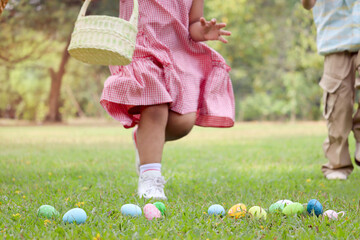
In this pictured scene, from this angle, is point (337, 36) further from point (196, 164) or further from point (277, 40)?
point (277, 40)

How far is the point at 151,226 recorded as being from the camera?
1.77 meters

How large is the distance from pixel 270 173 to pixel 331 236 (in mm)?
2063

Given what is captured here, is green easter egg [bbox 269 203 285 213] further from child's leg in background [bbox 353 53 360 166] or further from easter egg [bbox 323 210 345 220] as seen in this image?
child's leg in background [bbox 353 53 360 166]

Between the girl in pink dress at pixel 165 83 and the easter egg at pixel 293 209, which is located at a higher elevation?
the girl in pink dress at pixel 165 83

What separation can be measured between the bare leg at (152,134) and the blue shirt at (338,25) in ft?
4.96

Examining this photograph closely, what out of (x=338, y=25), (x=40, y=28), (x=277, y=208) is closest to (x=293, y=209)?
(x=277, y=208)

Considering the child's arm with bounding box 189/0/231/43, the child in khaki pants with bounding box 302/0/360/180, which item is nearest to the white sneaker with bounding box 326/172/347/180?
the child in khaki pants with bounding box 302/0/360/180

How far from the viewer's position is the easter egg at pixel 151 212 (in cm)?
190

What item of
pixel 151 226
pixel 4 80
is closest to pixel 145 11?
pixel 151 226

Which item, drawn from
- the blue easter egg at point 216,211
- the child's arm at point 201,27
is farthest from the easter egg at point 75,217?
the child's arm at point 201,27

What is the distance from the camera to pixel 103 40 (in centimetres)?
207

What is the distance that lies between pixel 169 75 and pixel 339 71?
1.49 metres

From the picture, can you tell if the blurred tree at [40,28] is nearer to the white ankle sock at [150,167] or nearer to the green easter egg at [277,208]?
the white ankle sock at [150,167]

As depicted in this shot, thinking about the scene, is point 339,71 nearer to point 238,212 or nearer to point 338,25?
point 338,25
